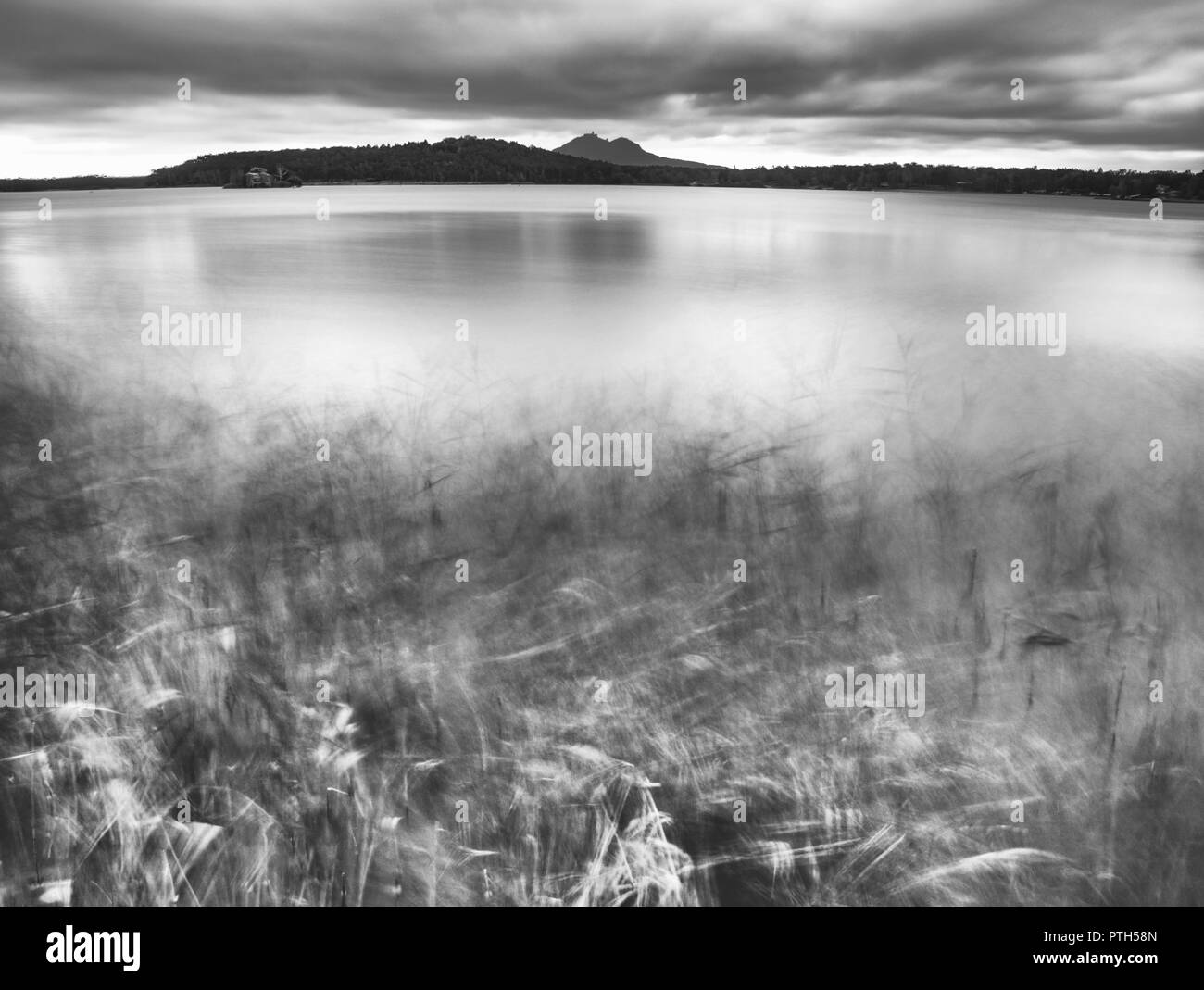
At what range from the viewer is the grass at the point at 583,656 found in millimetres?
10281

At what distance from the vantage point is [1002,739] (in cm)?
1125

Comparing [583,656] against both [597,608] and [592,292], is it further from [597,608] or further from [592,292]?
[592,292]

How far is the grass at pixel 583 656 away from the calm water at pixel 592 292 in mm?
1360

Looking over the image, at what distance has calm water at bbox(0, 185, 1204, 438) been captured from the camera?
1569 cm

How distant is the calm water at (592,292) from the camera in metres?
15.7

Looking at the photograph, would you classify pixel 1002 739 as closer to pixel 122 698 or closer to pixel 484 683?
pixel 484 683

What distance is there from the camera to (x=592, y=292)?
1992 cm

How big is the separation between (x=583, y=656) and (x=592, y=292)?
11488 millimetres

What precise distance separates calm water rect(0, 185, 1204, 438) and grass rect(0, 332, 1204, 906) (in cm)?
136

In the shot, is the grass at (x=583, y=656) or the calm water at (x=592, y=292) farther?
the calm water at (x=592, y=292)

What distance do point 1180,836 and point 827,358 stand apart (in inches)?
412

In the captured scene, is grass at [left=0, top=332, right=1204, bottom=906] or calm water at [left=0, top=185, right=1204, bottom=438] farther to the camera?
calm water at [left=0, top=185, right=1204, bottom=438]

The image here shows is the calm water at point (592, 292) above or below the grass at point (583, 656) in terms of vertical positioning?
above
